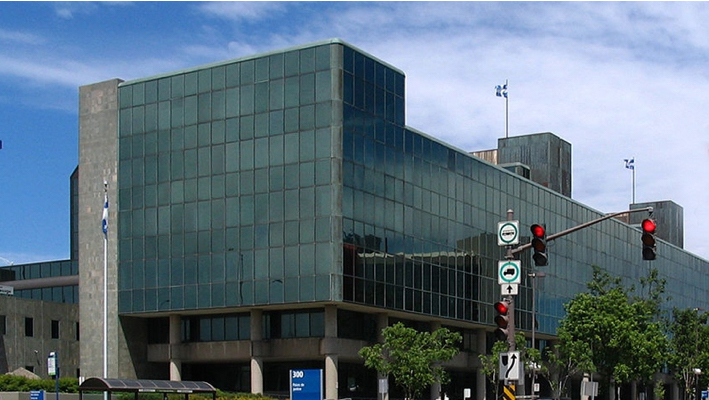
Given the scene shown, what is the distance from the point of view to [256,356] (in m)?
65.2

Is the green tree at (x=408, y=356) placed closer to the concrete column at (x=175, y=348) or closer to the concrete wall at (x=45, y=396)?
the concrete column at (x=175, y=348)

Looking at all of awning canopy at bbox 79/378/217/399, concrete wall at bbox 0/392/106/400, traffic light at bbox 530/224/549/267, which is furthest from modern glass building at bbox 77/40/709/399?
traffic light at bbox 530/224/549/267

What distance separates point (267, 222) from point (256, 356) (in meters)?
8.42

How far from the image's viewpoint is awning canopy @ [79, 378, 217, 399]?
4009 centimetres

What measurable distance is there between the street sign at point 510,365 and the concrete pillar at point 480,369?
5025 centimetres

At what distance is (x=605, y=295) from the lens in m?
74.1

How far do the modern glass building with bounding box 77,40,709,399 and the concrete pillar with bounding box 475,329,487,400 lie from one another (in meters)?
3.96

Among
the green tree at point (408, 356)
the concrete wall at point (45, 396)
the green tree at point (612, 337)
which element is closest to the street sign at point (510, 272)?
the green tree at point (408, 356)

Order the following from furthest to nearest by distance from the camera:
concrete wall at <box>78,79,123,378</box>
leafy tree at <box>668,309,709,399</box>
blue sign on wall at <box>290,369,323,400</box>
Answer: leafy tree at <box>668,309,709,399</box> < concrete wall at <box>78,79,123,378</box> < blue sign on wall at <box>290,369,323,400</box>

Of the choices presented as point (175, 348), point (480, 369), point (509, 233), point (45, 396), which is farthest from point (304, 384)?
point (509, 233)

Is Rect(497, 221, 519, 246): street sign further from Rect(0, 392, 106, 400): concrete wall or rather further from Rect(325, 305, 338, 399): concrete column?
Rect(325, 305, 338, 399): concrete column

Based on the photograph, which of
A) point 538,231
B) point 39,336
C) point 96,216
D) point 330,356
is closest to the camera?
point 538,231

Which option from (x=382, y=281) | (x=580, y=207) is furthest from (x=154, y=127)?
(x=580, y=207)

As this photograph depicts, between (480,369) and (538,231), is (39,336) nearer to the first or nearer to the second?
(480,369)
